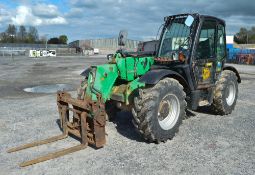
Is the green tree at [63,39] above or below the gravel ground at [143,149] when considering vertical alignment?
above

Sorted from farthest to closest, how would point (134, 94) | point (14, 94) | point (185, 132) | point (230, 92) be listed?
point (14, 94) < point (230, 92) < point (185, 132) < point (134, 94)

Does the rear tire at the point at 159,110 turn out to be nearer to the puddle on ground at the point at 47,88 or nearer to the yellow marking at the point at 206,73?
the yellow marking at the point at 206,73

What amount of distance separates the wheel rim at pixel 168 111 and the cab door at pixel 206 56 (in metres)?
1.04

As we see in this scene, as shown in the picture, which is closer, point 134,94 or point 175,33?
point 134,94

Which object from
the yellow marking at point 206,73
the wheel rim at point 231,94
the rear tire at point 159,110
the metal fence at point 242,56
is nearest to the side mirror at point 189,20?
the yellow marking at point 206,73

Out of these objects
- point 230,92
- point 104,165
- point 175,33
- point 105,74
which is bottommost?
point 104,165

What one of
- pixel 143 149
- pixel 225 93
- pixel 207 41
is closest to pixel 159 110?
pixel 143 149

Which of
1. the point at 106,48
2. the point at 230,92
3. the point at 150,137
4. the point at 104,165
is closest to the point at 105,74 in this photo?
the point at 150,137

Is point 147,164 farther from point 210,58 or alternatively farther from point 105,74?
point 210,58

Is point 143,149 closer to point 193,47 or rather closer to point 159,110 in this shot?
point 159,110

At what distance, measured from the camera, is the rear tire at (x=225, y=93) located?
25.4ft

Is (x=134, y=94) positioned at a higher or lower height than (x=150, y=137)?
higher

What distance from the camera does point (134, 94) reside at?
610cm

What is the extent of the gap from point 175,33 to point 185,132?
2.28m
